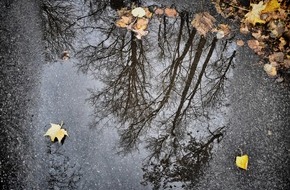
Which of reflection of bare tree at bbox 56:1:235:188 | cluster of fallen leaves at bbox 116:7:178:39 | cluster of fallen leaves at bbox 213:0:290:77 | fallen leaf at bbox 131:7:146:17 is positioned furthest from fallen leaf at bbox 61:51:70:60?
cluster of fallen leaves at bbox 213:0:290:77

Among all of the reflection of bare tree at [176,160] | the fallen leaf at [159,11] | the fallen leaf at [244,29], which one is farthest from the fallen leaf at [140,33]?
the reflection of bare tree at [176,160]

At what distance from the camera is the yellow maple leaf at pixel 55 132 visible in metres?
3.16

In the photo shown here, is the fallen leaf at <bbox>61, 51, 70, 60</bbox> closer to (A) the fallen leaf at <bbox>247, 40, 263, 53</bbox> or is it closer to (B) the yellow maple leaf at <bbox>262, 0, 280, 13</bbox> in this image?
(A) the fallen leaf at <bbox>247, 40, 263, 53</bbox>

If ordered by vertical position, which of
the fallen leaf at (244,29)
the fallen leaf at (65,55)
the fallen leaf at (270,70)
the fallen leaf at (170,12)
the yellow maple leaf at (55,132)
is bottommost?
the yellow maple leaf at (55,132)

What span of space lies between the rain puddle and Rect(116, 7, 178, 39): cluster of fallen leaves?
7 cm

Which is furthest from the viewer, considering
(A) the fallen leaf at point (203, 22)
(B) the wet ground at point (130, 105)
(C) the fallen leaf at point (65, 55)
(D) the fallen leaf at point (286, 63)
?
(A) the fallen leaf at point (203, 22)

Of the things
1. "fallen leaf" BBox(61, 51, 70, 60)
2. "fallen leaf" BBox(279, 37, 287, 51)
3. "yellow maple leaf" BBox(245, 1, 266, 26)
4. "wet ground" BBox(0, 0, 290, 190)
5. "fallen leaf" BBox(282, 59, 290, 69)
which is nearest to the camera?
"wet ground" BBox(0, 0, 290, 190)

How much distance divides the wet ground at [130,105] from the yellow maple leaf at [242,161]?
0.22 feet

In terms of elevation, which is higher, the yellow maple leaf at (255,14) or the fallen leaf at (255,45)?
the yellow maple leaf at (255,14)

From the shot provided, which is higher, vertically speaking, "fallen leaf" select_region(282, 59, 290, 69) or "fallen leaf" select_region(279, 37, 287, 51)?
"fallen leaf" select_region(279, 37, 287, 51)

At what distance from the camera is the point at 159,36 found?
4.17 metres

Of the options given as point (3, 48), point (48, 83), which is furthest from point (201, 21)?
point (3, 48)

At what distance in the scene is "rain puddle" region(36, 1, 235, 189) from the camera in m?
3.08

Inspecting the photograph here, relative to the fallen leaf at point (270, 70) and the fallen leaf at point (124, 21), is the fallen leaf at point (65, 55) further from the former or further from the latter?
the fallen leaf at point (270, 70)
